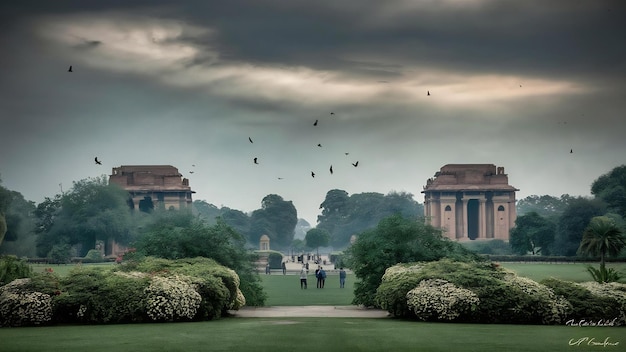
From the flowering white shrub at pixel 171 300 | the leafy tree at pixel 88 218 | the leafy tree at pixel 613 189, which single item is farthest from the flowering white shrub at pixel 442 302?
the leafy tree at pixel 88 218

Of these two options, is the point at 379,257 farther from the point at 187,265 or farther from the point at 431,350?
the point at 431,350

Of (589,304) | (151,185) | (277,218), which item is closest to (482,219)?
(277,218)

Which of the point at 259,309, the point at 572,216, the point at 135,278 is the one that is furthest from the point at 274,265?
the point at 135,278

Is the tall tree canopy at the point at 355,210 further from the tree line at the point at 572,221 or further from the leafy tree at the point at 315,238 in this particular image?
the tree line at the point at 572,221

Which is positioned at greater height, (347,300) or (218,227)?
(218,227)

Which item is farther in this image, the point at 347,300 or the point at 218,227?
the point at 347,300

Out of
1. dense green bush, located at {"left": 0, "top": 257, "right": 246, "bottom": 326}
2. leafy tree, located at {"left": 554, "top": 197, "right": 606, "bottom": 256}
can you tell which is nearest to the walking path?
dense green bush, located at {"left": 0, "top": 257, "right": 246, "bottom": 326}

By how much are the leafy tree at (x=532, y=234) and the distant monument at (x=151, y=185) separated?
184 ft

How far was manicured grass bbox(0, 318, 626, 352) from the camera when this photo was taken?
19.9 m

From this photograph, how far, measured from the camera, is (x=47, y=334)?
22.6 m

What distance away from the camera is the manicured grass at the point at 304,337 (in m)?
19.9

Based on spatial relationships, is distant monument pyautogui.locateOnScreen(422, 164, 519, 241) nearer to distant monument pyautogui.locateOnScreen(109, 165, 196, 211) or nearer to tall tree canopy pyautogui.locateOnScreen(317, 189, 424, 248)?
tall tree canopy pyautogui.locateOnScreen(317, 189, 424, 248)

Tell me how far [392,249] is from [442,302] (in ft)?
29.6

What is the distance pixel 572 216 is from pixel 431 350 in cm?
7455
